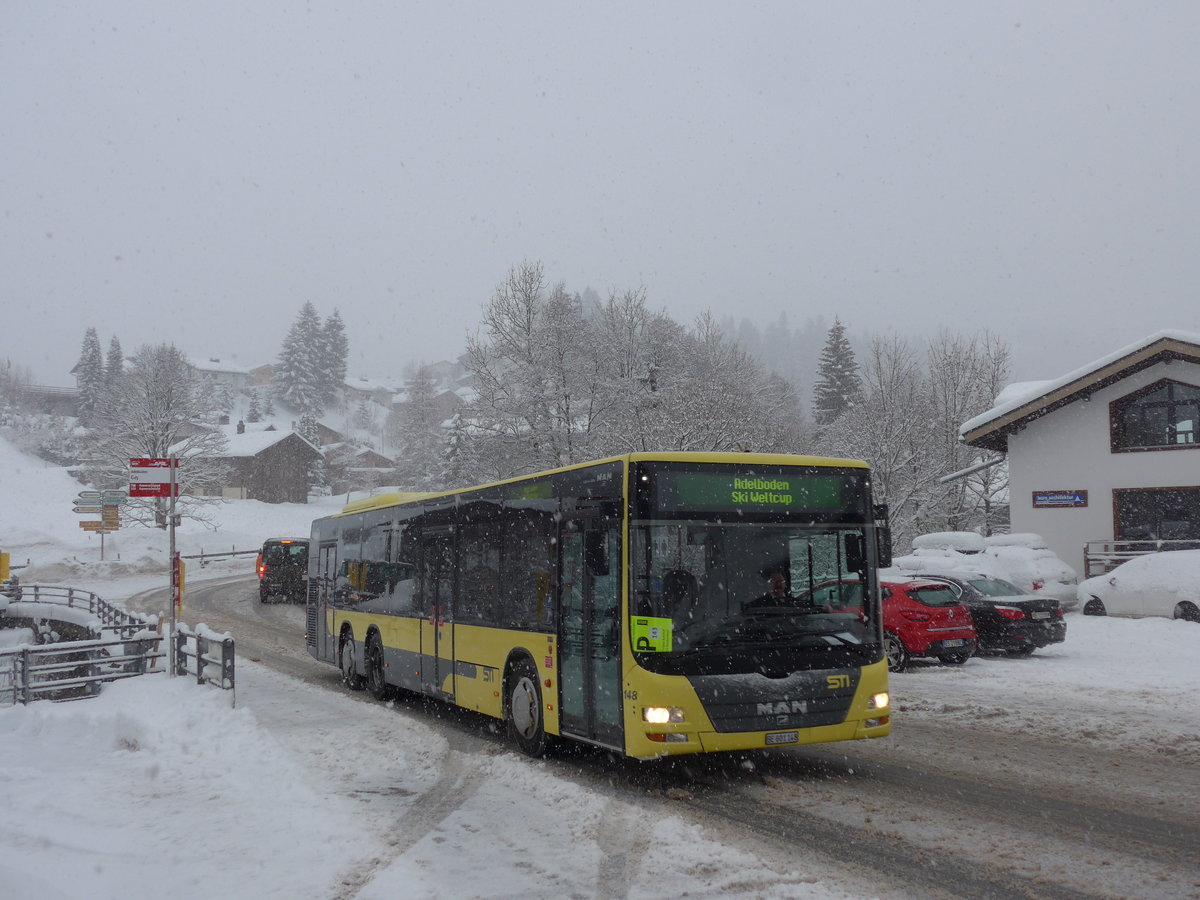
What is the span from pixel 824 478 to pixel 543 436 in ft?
92.1

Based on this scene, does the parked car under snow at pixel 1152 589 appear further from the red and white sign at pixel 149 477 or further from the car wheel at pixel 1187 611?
the red and white sign at pixel 149 477

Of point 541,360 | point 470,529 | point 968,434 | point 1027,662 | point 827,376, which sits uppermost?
point 827,376

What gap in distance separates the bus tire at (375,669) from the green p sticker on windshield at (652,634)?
24.2ft

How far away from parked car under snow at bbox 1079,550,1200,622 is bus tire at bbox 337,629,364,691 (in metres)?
17.4

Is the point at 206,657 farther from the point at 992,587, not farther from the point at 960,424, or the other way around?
the point at 960,424

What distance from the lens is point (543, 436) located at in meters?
36.9

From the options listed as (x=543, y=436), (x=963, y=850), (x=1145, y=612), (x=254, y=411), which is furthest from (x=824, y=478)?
(x=254, y=411)

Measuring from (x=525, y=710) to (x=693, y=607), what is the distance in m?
2.72

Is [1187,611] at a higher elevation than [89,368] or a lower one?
lower

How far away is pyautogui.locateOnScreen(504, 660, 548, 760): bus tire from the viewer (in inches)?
385

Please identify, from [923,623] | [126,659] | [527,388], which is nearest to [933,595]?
[923,623]

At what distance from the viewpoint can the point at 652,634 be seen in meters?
8.13

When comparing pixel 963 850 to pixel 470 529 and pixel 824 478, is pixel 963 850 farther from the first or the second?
pixel 470 529

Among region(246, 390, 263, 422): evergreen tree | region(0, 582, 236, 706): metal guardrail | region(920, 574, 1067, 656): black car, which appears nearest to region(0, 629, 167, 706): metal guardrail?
region(0, 582, 236, 706): metal guardrail
